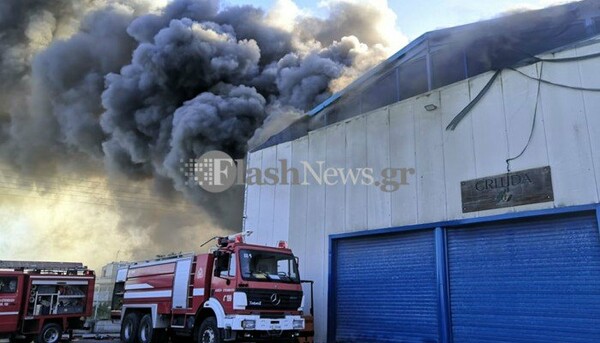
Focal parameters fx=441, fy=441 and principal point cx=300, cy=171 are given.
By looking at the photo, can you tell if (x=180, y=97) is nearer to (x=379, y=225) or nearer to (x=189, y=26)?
(x=189, y=26)

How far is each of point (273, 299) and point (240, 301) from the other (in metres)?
0.69

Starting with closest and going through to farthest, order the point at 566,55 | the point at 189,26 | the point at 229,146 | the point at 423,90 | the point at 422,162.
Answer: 1. the point at 566,55
2. the point at 422,162
3. the point at 423,90
4. the point at 229,146
5. the point at 189,26

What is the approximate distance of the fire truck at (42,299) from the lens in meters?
11.4

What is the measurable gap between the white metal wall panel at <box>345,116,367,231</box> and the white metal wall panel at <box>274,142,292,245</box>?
1.97m

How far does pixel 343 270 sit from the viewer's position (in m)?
9.97

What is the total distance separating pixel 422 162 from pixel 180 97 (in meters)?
12.4

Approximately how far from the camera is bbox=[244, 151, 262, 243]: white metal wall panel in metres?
12.4

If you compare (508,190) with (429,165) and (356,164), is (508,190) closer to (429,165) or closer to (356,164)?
(429,165)

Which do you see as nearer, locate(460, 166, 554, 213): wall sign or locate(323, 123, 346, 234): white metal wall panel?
locate(460, 166, 554, 213): wall sign

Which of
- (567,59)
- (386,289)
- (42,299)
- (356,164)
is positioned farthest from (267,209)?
(567,59)

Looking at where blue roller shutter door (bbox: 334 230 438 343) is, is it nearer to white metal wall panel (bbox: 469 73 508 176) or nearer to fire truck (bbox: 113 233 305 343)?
fire truck (bbox: 113 233 305 343)

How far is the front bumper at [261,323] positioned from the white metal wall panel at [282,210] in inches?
124

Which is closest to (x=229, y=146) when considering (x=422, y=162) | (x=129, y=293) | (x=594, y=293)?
(x=129, y=293)

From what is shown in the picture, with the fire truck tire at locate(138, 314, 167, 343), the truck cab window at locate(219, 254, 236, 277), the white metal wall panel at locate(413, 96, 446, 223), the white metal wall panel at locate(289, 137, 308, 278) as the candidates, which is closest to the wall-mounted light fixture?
the white metal wall panel at locate(413, 96, 446, 223)
